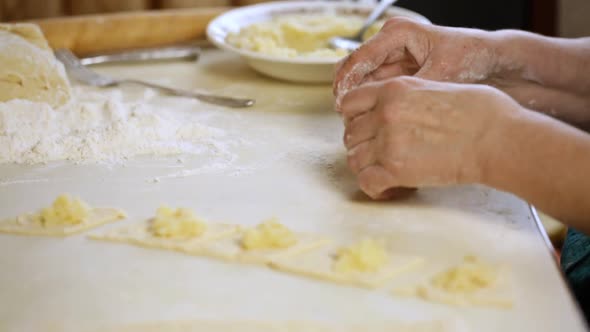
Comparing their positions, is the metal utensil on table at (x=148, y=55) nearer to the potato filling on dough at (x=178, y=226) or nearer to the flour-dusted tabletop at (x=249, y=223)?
the flour-dusted tabletop at (x=249, y=223)

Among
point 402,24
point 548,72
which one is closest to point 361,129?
point 402,24

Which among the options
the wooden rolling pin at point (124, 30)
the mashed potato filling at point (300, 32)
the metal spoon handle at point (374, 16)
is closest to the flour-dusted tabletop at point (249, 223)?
the mashed potato filling at point (300, 32)

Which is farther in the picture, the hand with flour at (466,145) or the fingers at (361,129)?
the fingers at (361,129)

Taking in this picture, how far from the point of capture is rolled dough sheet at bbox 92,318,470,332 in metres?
0.82

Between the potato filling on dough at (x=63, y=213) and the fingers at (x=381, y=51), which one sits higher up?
the fingers at (x=381, y=51)

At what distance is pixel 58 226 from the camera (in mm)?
1069

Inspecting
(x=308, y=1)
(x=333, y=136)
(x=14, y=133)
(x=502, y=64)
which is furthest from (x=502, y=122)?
(x=308, y=1)

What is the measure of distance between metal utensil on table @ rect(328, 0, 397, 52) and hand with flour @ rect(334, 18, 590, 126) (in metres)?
0.49

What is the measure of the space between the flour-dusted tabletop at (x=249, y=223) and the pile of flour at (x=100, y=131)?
29 millimetres

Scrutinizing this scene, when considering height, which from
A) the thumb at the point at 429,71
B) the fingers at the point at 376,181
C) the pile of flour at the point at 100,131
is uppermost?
the thumb at the point at 429,71

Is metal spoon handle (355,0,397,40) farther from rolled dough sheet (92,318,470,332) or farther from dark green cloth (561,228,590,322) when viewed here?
rolled dough sheet (92,318,470,332)

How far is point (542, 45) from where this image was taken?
127 centimetres

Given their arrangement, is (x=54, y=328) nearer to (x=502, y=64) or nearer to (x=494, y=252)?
(x=494, y=252)

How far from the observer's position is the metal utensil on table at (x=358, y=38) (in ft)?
6.00
